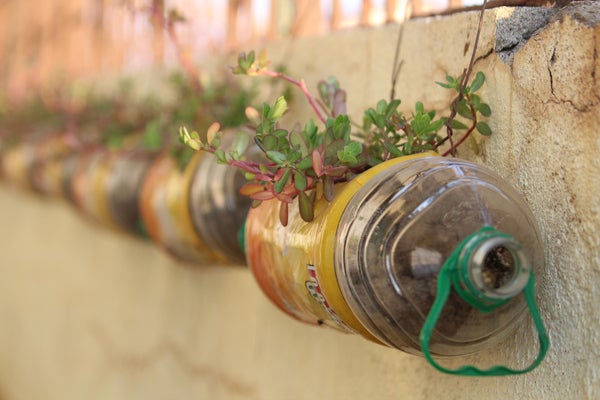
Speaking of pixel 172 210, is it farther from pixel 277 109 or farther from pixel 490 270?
pixel 490 270

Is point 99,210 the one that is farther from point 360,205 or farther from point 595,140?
point 595,140

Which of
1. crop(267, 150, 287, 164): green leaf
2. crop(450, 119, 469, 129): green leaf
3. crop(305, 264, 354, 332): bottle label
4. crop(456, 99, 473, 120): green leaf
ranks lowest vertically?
crop(305, 264, 354, 332): bottle label

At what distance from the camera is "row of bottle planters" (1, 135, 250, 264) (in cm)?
122

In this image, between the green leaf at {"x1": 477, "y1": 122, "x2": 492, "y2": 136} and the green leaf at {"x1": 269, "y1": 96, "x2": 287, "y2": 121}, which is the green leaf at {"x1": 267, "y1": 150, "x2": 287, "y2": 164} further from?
the green leaf at {"x1": 477, "y1": 122, "x2": 492, "y2": 136}

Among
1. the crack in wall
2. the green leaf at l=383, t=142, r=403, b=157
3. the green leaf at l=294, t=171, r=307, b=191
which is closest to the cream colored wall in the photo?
the crack in wall

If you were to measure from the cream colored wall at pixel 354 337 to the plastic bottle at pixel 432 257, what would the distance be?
0.25ft

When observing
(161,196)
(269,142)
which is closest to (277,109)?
(269,142)

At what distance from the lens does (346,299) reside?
78 centimetres

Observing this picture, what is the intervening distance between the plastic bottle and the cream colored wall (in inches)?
3.0

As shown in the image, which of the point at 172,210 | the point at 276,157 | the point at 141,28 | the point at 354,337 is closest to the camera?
the point at 276,157

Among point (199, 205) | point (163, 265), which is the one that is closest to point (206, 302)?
point (163, 265)

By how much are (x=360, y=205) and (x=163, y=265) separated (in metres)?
1.18

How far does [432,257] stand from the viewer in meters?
0.68

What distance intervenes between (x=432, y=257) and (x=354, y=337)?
52 cm
